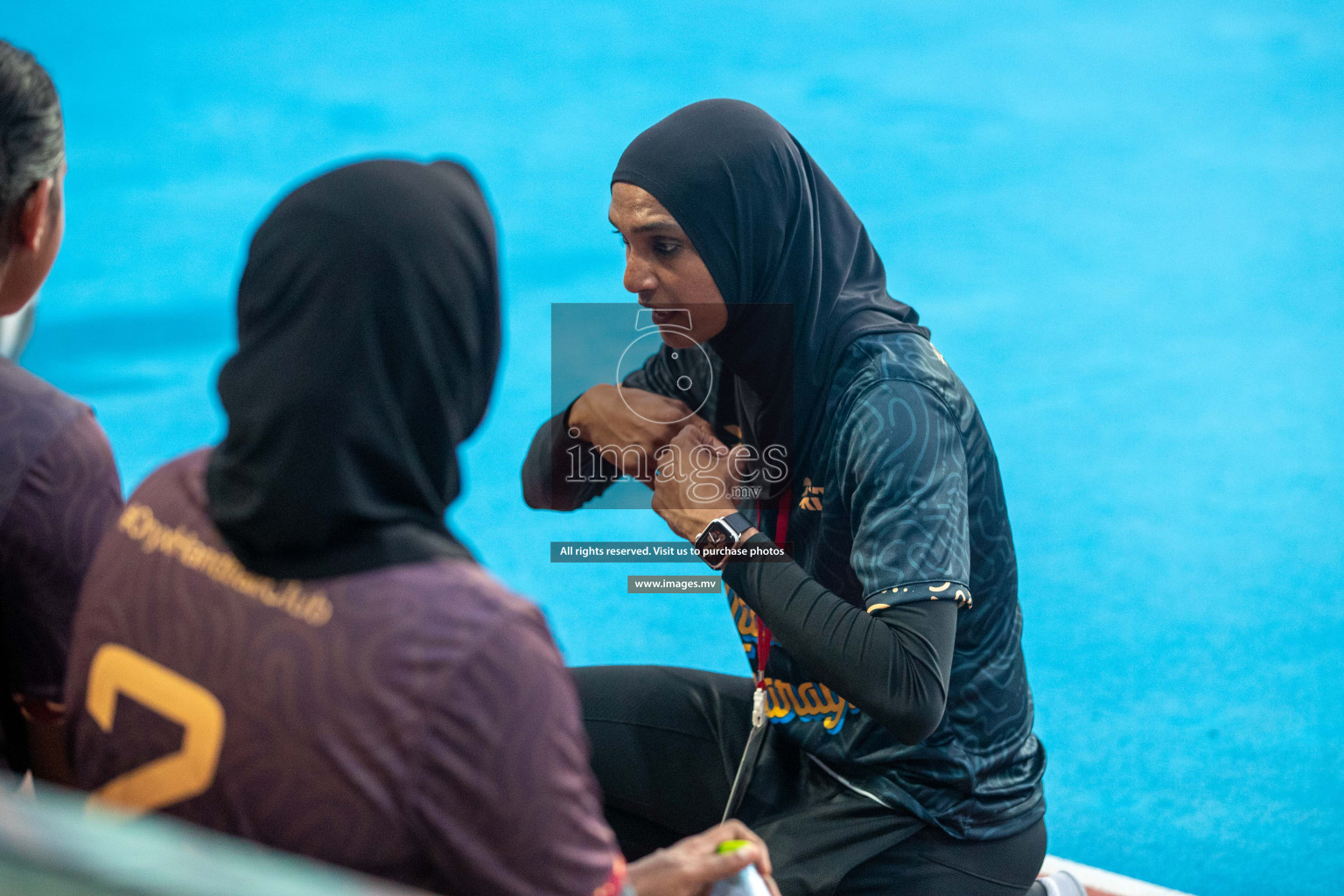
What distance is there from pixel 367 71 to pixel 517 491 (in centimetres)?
400

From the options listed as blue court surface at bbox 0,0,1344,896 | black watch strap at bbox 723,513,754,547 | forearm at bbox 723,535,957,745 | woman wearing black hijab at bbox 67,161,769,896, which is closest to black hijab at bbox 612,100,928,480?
black watch strap at bbox 723,513,754,547

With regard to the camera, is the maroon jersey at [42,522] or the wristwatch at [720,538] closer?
the maroon jersey at [42,522]

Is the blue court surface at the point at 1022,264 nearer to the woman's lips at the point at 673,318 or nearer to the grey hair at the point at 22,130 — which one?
the woman's lips at the point at 673,318

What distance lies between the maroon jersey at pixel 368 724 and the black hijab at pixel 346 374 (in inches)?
1.5

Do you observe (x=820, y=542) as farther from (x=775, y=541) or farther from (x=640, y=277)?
(x=640, y=277)

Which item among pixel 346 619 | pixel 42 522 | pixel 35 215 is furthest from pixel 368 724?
pixel 35 215

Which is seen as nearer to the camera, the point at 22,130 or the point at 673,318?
the point at 22,130

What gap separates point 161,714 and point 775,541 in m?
0.95

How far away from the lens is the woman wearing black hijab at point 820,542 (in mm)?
1450

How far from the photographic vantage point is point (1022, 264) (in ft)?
16.7

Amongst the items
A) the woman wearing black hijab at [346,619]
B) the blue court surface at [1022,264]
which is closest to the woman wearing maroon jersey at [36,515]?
the woman wearing black hijab at [346,619]

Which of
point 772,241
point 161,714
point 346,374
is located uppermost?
point 772,241

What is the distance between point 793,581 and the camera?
4.90 ft

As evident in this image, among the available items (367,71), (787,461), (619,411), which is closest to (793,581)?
(787,461)
